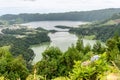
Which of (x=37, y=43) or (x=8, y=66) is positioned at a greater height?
(x=8, y=66)

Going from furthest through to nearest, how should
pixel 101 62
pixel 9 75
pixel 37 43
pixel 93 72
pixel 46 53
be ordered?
pixel 37 43 < pixel 46 53 < pixel 9 75 < pixel 101 62 < pixel 93 72

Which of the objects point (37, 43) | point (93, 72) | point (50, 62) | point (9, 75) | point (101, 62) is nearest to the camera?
point (93, 72)

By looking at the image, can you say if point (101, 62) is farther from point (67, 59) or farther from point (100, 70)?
point (67, 59)

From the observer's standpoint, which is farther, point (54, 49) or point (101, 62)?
point (54, 49)

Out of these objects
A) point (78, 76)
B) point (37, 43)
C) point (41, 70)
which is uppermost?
point (78, 76)

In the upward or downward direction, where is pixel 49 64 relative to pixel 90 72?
downward

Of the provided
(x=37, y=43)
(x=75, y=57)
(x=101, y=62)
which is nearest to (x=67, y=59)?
(x=75, y=57)

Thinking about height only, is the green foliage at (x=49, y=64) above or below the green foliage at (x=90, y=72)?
below

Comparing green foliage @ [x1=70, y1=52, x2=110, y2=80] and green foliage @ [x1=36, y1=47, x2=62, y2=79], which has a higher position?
green foliage @ [x1=70, y1=52, x2=110, y2=80]

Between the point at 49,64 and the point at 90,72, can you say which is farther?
the point at 49,64

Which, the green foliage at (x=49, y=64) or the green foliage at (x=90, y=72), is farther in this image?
the green foliage at (x=49, y=64)

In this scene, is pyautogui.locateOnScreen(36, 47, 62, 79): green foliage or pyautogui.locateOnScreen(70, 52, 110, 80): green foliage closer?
pyautogui.locateOnScreen(70, 52, 110, 80): green foliage
